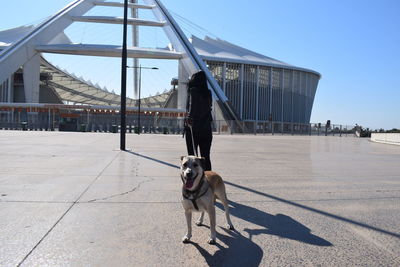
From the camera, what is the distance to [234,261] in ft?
8.89

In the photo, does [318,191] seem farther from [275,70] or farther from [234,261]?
[275,70]

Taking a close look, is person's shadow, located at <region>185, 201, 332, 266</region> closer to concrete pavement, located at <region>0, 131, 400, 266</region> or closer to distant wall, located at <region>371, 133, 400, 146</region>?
concrete pavement, located at <region>0, 131, 400, 266</region>

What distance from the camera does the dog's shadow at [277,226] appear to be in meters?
3.22

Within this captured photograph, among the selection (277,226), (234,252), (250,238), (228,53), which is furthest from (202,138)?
(228,53)

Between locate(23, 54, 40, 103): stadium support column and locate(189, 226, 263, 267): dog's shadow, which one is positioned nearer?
locate(189, 226, 263, 267): dog's shadow

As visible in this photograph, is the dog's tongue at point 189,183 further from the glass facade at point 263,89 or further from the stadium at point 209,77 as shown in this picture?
the glass facade at point 263,89

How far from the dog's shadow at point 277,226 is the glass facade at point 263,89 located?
5237 cm

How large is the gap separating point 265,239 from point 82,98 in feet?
315

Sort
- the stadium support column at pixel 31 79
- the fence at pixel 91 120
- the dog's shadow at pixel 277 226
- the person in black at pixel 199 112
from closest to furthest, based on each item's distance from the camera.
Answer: the dog's shadow at pixel 277 226 < the person in black at pixel 199 112 < the fence at pixel 91 120 < the stadium support column at pixel 31 79

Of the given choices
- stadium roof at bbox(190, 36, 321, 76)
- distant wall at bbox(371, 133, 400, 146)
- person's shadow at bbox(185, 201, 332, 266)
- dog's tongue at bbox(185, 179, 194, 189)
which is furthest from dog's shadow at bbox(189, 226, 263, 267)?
stadium roof at bbox(190, 36, 321, 76)

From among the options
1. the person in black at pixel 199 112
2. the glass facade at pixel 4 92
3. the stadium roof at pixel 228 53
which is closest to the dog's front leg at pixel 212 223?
the person in black at pixel 199 112

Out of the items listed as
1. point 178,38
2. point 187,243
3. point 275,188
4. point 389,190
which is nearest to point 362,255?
point 187,243

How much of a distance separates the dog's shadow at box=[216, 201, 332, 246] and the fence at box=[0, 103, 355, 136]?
1360 inches

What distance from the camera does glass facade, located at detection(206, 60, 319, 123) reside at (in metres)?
58.2
